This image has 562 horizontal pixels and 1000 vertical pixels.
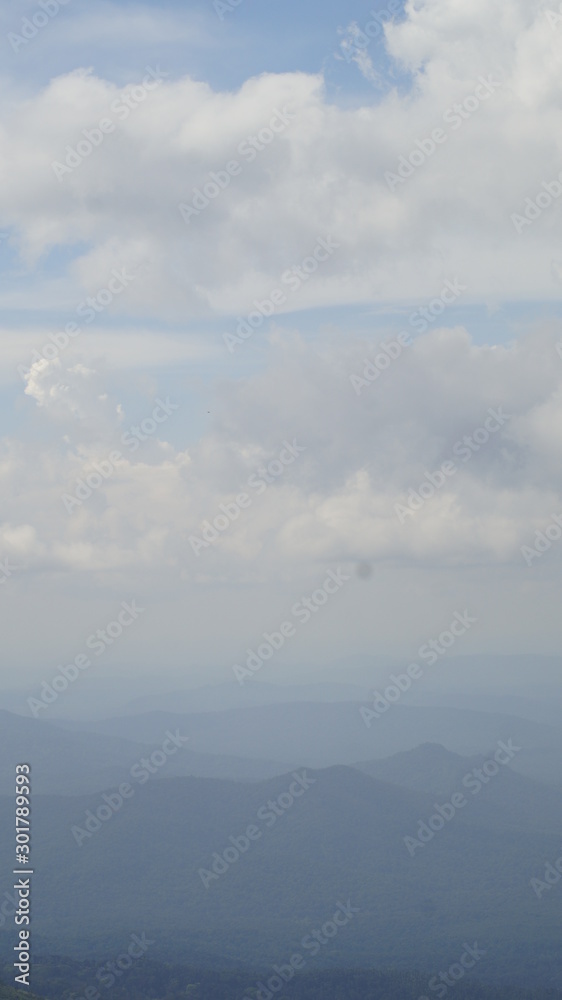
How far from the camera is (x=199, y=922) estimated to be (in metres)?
174

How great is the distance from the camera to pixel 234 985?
362 ft

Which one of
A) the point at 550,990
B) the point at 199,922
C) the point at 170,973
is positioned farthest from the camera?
the point at 199,922

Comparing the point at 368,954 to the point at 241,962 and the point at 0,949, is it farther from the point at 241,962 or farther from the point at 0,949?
the point at 0,949

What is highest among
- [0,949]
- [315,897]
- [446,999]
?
[315,897]

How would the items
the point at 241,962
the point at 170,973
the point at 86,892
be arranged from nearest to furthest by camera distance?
1. the point at 170,973
2. the point at 241,962
3. the point at 86,892

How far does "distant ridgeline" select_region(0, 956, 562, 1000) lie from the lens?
100 metres

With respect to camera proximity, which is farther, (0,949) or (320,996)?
(0,949)

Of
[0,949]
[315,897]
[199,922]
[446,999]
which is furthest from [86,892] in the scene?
[446,999]

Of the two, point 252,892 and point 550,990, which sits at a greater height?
point 252,892

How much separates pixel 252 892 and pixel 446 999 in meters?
87.4

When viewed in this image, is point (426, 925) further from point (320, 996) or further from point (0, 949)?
point (0, 949)

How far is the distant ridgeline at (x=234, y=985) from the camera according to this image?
100m

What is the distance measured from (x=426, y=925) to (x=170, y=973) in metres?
83.8

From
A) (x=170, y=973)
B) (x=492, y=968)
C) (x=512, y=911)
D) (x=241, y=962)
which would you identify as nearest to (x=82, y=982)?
(x=170, y=973)
